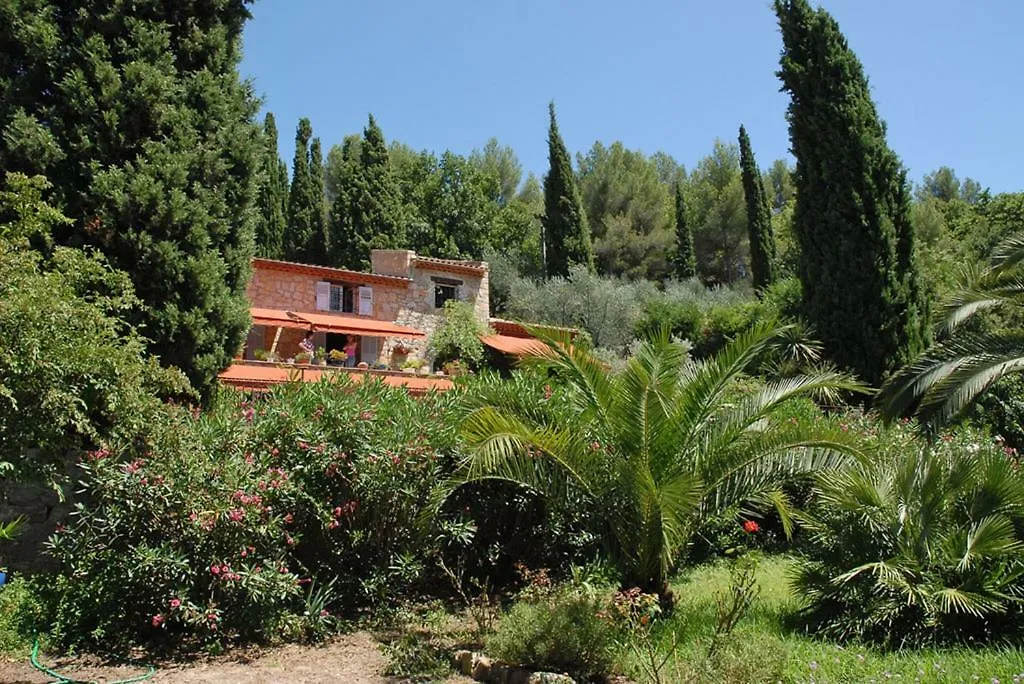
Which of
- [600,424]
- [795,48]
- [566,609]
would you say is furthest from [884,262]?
[566,609]

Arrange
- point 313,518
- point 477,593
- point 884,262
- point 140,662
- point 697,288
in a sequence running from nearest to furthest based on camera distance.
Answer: point 140,662
point 313,518
point 477,593
point 884,262
point 697,288

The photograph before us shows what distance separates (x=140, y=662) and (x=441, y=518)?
10.7 ft

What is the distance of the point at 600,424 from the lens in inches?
342

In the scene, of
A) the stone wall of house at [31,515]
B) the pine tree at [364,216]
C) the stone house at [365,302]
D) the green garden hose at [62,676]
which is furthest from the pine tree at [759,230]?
the green garden hose at [62,676]

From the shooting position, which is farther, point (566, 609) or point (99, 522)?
point (99, 522)

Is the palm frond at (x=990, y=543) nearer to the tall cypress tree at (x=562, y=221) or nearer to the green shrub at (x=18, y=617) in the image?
the green shrub at (x=18, y=617)

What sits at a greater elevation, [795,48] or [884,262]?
[795,48]

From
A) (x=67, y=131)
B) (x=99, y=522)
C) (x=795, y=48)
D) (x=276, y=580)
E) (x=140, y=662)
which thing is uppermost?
(x=795, y=48)

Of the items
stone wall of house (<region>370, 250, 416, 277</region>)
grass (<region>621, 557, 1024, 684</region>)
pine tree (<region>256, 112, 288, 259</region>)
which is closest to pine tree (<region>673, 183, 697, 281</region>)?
stone wall of house (<region>370, 250, 416, 277</region>)

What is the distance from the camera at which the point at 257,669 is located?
24.0 feet

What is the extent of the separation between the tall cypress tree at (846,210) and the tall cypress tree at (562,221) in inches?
562

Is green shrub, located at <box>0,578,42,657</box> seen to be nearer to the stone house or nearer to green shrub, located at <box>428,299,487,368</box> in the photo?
the stone house

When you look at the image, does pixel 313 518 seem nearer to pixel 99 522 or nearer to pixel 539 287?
pixel 99 522

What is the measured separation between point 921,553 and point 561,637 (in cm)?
324
